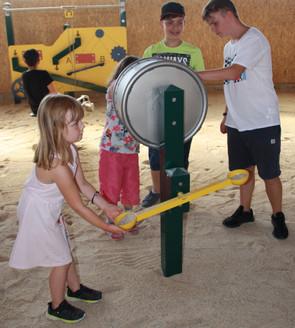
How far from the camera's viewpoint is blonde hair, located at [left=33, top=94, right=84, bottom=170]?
1.57m

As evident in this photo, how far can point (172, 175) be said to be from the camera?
175cm

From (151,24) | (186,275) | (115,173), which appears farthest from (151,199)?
(151,24)

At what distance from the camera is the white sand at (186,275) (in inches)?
71.2

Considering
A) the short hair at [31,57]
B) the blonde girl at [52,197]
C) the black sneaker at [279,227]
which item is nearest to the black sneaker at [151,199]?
the black sneaker at [279,227]

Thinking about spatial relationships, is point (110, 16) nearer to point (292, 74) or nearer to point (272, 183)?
point (292, 74)

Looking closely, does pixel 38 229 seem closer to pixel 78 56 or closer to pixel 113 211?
pixel 113 211

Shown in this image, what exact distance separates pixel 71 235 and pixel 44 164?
117cm

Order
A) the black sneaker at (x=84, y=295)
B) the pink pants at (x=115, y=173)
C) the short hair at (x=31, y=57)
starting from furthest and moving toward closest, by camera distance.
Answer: the short hair at (x=31, y=57) < the pink pants at (x=115, y=173) < the black sneaker at (x=84, y=295)

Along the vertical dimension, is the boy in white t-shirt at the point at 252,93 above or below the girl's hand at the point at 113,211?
above

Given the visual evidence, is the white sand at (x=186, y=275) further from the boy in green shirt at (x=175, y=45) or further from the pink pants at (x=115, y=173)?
the boy in green shirt at (x=175, y=45)

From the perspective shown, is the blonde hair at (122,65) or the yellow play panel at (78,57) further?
the yellow play panel at (78,57)

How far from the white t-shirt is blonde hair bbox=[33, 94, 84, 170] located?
3.75 ft

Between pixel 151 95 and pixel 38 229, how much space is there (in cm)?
81

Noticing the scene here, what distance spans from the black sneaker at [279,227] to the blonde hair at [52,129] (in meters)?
1.62
